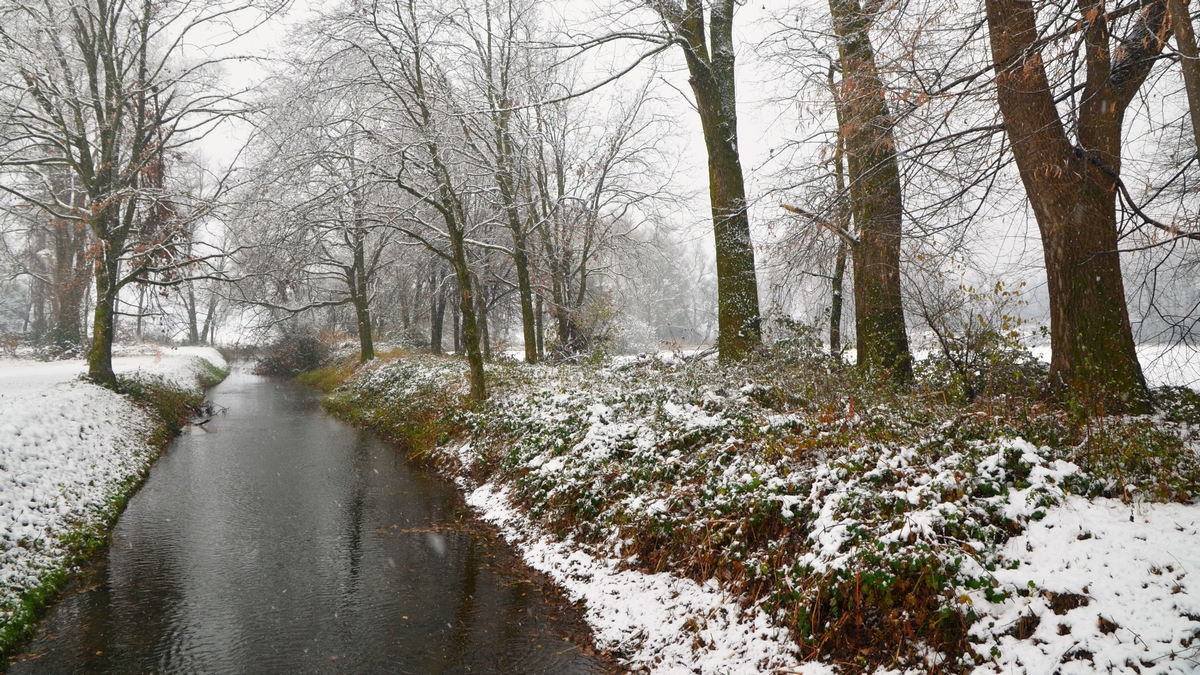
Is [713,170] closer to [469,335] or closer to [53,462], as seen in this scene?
[469,335]

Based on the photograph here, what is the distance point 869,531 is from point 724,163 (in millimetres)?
7021

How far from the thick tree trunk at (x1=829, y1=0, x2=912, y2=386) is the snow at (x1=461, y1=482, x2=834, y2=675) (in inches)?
158

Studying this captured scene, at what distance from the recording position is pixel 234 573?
6.68m

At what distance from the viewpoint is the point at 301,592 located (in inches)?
245

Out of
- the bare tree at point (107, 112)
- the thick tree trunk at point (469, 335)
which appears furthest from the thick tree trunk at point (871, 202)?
the bare tree at point (107, 112)

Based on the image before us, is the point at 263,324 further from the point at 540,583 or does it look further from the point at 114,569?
the point at 540,583

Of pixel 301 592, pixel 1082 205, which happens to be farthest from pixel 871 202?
pixel 301 592

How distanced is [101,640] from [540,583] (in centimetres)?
372

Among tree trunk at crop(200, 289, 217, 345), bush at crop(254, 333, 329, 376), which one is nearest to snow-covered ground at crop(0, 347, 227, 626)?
bush at crop(254, 333, 329, 376)

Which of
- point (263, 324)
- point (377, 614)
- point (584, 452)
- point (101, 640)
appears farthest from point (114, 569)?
point (263, 324)

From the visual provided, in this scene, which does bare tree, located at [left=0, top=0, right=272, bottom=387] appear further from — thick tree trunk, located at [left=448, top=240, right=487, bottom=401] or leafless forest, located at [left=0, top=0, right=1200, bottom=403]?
thick tree trunk, located at [left=448, top=240, right=487, bottom=401]

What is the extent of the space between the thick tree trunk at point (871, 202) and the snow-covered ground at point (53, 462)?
859 centimetres

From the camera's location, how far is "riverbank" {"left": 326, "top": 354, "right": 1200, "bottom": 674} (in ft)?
11.6

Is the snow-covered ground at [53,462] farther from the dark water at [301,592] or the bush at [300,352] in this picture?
the bush at [300,352]
